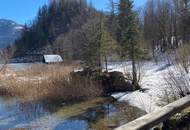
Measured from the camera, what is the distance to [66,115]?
14.5 metres

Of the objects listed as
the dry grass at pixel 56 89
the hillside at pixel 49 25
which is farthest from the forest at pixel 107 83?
the hillside at pixel 49 25

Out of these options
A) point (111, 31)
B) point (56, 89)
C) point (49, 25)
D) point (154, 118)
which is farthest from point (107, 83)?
point (49, 25)

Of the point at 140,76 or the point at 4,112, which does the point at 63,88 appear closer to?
the point at 4,112

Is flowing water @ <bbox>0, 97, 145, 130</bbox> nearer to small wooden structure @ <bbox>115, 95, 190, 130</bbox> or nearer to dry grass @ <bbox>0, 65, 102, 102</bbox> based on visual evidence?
dry grass @ <bbox>0, 65, 102, 102</bbox>

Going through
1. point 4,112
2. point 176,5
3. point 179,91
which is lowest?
point 4,112

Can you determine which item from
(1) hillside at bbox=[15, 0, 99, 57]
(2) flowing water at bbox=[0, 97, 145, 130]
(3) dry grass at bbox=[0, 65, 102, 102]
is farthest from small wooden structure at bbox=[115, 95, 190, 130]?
(1) hillside at bbox=[15, 0, 99, 57]

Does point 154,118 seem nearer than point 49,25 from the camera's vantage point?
Yes

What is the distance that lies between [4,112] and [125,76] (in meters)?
8.39

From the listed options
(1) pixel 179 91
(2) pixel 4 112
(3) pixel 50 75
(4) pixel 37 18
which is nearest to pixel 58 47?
(4) pixel 37 18

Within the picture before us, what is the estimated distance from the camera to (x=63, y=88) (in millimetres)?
18578

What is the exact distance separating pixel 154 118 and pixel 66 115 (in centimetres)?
1140

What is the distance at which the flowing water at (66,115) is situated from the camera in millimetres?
12172

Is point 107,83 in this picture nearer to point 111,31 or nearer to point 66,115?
point 66,115

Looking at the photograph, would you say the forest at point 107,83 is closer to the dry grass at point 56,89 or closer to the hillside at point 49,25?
the dry grass at point 56,89
